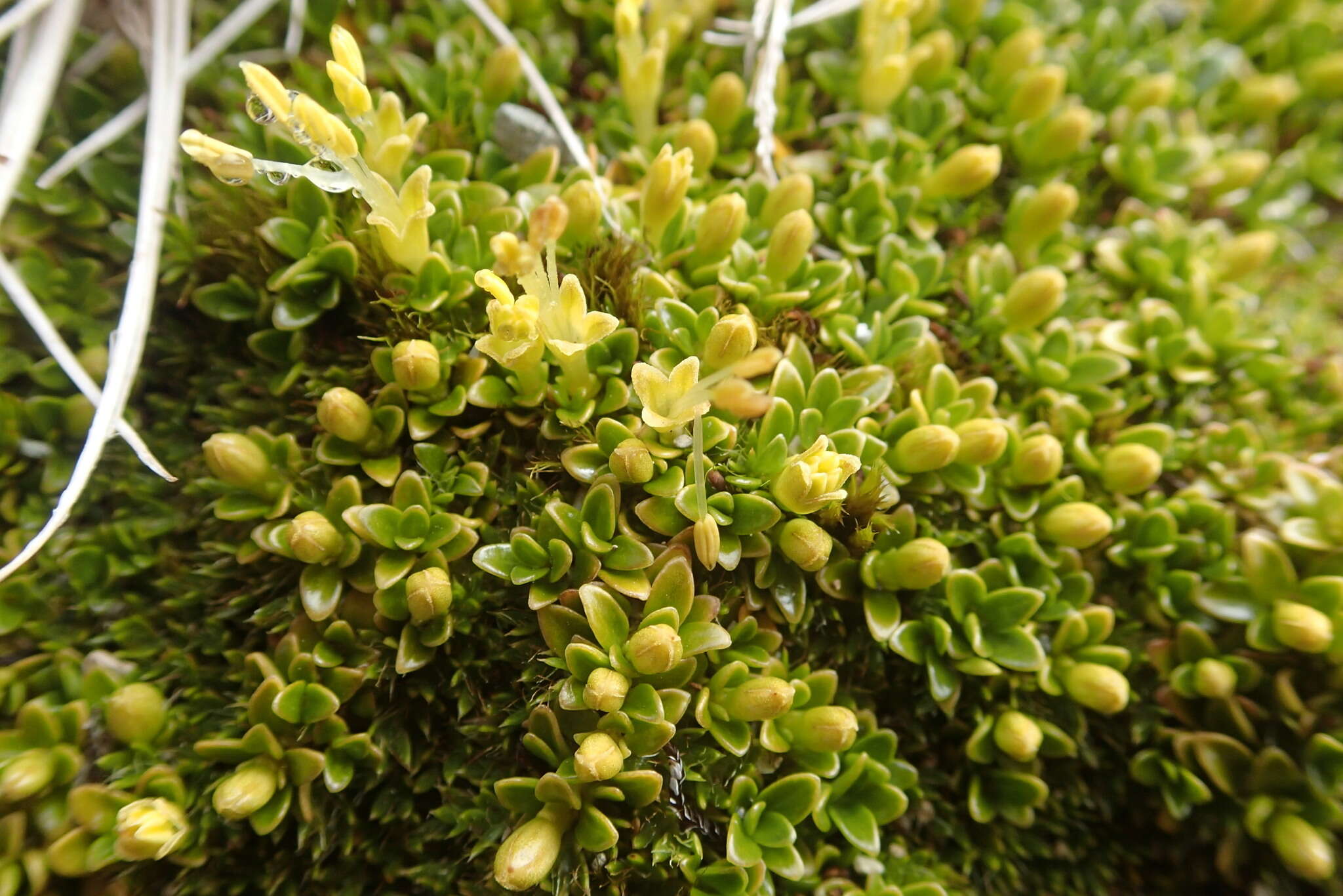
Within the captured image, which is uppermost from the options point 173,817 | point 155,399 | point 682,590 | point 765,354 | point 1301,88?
point 1301,88

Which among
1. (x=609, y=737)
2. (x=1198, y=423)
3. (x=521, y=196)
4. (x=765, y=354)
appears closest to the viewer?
(x=765, y=354)

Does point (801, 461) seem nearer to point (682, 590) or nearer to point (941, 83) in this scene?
point (682, 590)

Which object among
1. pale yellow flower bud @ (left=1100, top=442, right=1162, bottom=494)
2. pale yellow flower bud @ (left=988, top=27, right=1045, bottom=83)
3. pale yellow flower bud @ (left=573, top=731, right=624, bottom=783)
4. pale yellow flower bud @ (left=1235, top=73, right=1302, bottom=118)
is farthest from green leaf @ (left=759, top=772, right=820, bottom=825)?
pale yellow flower bud @ (left=1235, top=73, right=1302, bottom=118)

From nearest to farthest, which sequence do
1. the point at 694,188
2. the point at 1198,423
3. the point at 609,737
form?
the point at 609,737 < the point at 694,188 < the point at 1198,423

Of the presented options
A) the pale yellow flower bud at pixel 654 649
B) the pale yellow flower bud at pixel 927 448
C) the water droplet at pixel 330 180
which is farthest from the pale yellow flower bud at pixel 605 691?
the water droplet at pixel 330 180

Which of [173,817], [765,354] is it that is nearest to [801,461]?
[765,354]

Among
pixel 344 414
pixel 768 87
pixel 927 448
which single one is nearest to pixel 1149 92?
pixel 768 87

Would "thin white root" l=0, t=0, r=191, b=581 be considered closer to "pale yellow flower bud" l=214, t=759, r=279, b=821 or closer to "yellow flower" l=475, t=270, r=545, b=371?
"pale yellow flower bud" l=214, t=759, r=279, b=821

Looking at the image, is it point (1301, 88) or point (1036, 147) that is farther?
point (1301, 88)
